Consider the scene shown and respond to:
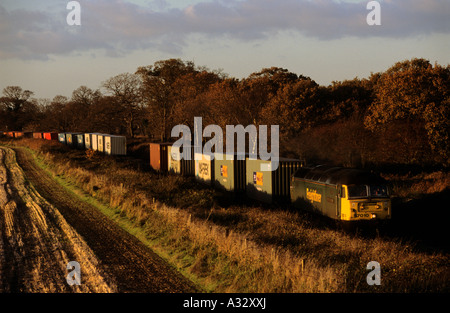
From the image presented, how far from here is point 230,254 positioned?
12195 millimetres

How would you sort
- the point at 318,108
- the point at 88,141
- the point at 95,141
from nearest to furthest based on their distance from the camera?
the point at 318,108 → the point at 95,141 → the point at 88,141

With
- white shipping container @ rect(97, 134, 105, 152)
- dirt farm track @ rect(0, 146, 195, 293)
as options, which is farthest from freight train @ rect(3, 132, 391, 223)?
white shipping container @ rect(97, 134, 105, 152)

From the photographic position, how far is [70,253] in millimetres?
13664

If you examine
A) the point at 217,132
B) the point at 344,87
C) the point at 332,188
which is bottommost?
→ the point at 332,188

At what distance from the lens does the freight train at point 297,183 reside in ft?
57.0

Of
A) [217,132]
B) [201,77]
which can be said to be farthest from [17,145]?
[217,132]

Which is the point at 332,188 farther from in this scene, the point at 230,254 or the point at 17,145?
the point at 17,145

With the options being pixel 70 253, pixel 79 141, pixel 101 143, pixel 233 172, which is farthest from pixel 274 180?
pixel 79 141

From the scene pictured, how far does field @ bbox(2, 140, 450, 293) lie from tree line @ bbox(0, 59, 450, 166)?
7.07 metres

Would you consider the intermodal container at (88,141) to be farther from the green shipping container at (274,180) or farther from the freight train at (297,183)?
the green shipping container at (274,180)

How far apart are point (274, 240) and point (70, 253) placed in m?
7.27

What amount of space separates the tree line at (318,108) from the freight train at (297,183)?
560 inches

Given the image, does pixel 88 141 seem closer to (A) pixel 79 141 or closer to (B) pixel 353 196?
(A) pixel 79 141

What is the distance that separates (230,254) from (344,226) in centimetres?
727
